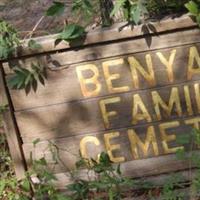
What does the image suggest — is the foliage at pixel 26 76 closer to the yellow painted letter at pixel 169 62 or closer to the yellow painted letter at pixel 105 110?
the yellow painted letter at pixel 105 110

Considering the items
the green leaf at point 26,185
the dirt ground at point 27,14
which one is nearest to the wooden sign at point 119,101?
the green leaf at point 26,185

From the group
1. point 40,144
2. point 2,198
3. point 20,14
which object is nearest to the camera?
point 40,144

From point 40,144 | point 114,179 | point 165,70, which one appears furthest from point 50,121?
point 165,70

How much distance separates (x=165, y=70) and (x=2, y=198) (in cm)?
136

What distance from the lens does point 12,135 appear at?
3.28 m

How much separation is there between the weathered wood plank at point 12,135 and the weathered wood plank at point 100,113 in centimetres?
5

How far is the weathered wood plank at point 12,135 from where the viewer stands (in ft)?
10.4

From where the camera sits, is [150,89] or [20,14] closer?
[150,89]

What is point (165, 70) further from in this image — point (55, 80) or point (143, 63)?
point (55, 80)

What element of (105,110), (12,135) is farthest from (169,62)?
(12,135)

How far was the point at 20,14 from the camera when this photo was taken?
243 inches

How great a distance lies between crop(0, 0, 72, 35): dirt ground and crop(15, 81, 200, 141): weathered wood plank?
2.15 meters

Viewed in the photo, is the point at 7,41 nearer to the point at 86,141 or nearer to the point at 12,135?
the point at 12,135

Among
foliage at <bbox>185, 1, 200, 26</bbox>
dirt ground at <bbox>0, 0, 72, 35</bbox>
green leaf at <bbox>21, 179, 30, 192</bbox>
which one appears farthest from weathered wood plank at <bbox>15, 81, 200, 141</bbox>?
Answer: dirt ground at <bbox>0, 0, 72, 35</bbox>
